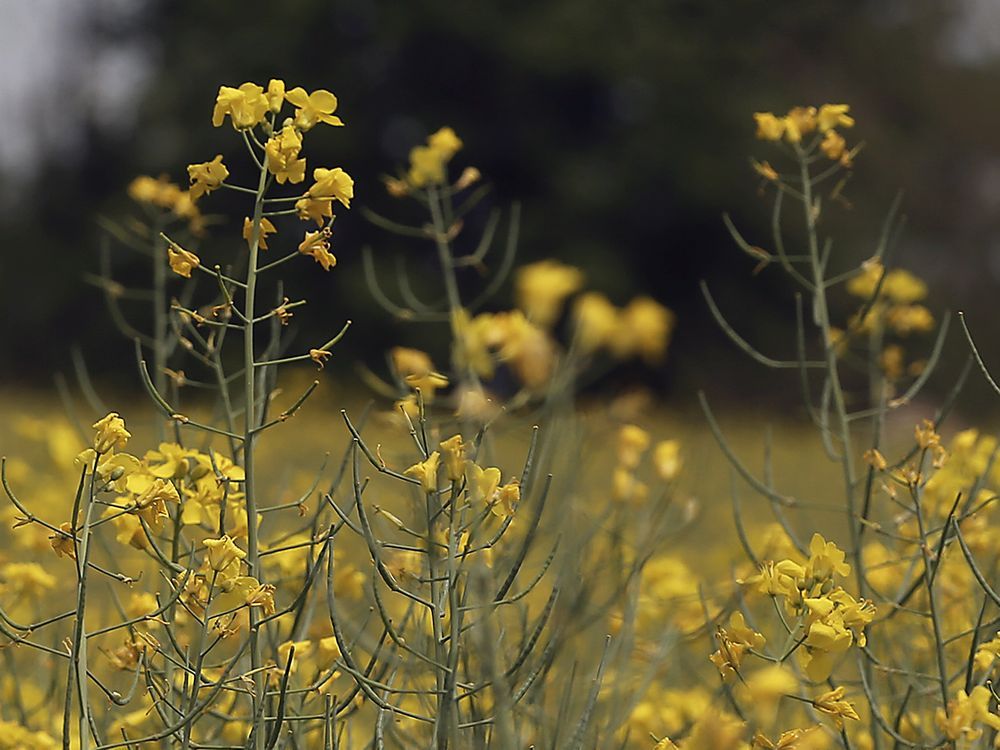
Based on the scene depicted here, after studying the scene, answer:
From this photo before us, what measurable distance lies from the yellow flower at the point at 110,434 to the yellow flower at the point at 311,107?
32 cm

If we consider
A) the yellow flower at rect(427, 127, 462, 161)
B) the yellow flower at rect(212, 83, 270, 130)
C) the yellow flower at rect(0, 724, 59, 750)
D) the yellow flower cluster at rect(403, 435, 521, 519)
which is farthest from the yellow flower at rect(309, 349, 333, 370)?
the yellow flower at rect(427, 127, 462, 161)

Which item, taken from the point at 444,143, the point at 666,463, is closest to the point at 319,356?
the point at 444,143

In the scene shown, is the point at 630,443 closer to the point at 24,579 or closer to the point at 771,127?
the point at 771,127

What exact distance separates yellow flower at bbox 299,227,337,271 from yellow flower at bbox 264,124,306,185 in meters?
0.05

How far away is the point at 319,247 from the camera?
1.28 m

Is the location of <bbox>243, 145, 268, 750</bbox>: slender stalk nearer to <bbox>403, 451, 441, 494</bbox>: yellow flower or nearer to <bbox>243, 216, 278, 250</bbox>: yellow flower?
<bbox>243, 216, 278, 250</bbox>: yellow flower

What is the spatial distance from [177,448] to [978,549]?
119 centimetres

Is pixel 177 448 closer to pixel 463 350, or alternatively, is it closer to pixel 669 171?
pixel 463 350

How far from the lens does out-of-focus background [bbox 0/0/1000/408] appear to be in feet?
47.9

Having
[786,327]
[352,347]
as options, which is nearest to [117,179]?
[352,347]

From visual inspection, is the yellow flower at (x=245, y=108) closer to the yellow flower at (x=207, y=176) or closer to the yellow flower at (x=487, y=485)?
the yellow flower at (x=207, y=176)

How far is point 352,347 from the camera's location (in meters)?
14.5

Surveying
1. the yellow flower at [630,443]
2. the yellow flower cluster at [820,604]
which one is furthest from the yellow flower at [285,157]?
the yellow flower at [630,443]

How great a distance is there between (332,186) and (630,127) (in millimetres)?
14205
